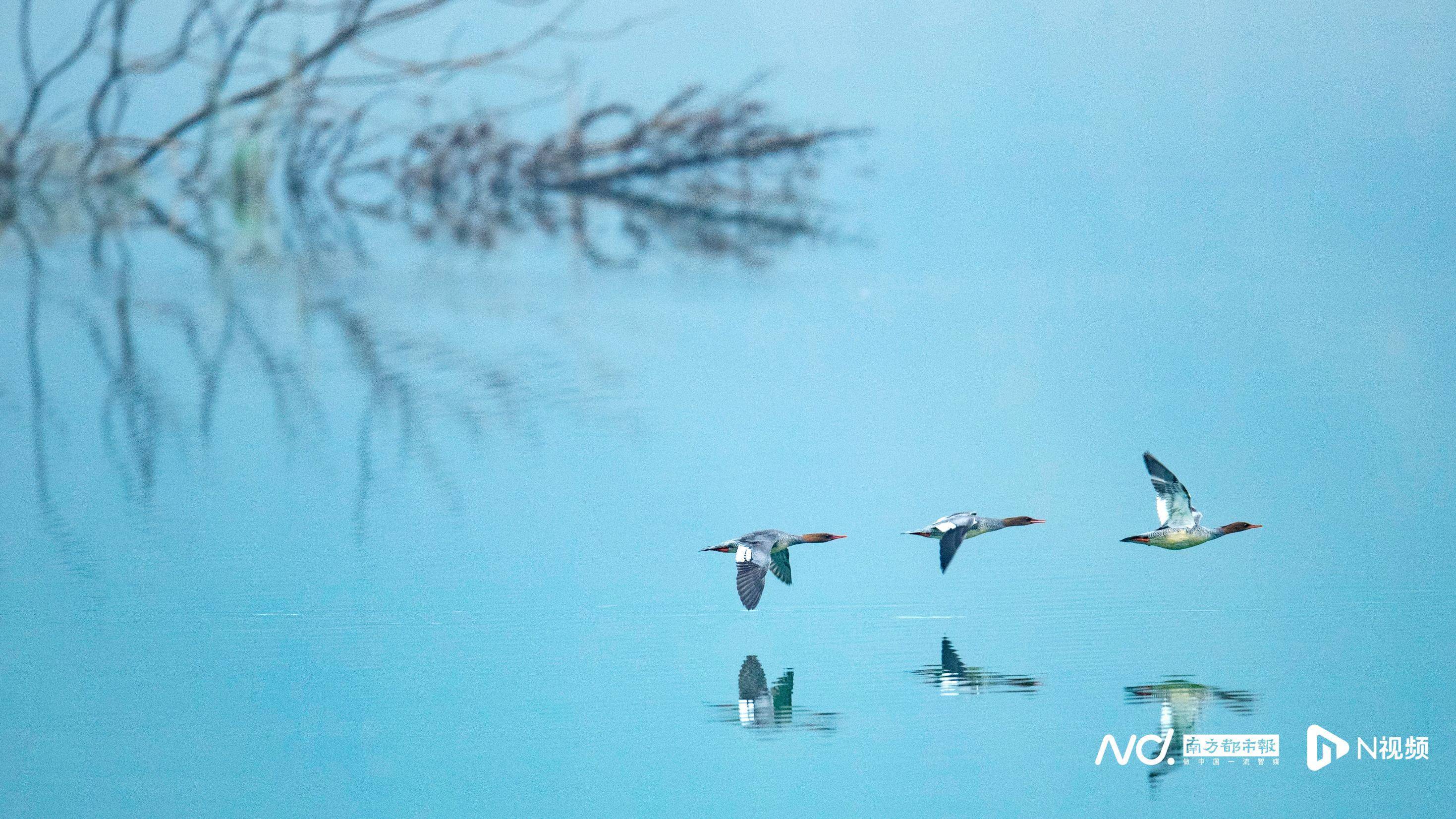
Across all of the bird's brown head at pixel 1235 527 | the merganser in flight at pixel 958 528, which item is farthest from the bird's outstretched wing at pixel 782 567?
the bird's brown head at pixel 1235 527

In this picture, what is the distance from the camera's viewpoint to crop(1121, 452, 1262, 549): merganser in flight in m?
2.64

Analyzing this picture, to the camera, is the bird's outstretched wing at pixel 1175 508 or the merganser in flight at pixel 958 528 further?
the bird's outstretched wing at pixel 1175 508

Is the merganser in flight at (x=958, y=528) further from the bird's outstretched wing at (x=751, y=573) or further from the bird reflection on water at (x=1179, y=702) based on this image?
the bird reflection on water at (x=1179, y=702)

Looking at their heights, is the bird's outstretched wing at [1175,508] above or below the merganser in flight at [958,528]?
above

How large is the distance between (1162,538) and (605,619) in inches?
35.7

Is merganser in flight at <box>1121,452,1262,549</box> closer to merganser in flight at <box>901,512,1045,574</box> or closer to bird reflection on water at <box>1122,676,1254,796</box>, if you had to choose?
merganser in flight at <box>901,512,1045,574</box>

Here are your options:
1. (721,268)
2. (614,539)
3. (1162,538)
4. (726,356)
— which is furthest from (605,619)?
(721,268)

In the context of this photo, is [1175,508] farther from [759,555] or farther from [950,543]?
[759,555]

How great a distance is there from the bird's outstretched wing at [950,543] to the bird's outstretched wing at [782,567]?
240 millimetres

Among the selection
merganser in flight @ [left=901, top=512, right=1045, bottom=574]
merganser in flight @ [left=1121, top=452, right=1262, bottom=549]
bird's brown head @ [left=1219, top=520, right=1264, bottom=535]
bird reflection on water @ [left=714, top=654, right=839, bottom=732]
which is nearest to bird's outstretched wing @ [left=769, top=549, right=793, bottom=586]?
merganser in flight @ [left=901, top=512, right=1045, bottom=574]

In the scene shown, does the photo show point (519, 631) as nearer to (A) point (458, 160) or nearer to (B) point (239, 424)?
(B) point (239, 424)

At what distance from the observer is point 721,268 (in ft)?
21.2

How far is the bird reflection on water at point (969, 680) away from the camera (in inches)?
88.3

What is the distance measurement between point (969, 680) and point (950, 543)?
1.08ft
